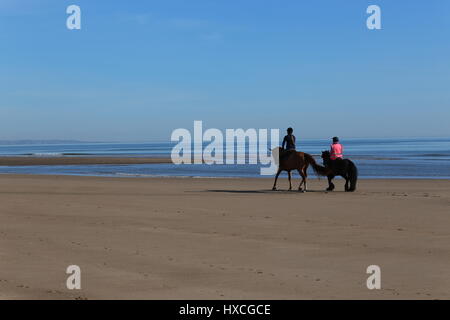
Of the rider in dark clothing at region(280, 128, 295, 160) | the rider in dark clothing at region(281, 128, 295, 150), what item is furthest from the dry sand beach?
the rider in dark clothing at region(281, 128, 295, 150)

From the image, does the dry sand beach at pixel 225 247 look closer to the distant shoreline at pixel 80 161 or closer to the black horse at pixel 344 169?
the black horse at pixel 344 169

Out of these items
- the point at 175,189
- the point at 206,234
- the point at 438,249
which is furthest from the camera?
the point at 175,189

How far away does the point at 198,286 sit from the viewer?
7.00m

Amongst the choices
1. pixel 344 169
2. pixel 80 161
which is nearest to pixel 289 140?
pixel 344 169

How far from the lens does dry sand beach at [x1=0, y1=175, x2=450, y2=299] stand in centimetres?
691

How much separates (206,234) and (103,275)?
348 cm

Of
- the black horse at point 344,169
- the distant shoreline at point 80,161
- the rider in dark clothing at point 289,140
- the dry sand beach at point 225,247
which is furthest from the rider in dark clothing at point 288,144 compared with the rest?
the distant shoreline at point 80,161

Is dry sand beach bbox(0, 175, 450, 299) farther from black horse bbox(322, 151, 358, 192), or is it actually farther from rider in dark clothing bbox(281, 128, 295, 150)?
rider in dark clothing bbox(281, 128, 295, 150)

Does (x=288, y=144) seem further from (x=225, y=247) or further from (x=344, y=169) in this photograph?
(x=225, y=247)

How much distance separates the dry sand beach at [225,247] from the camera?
6906 mm
